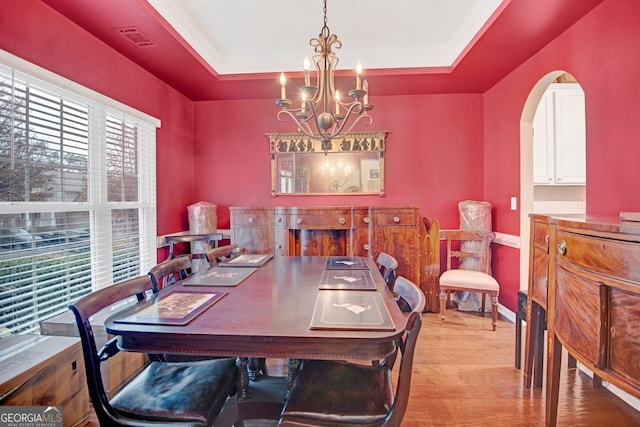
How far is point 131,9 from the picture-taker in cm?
215

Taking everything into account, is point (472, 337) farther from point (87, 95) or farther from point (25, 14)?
point (25, 14)

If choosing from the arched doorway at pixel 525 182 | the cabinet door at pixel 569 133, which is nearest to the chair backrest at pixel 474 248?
the arched doorway at pixel 525 182

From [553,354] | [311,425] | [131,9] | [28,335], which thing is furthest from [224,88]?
[553,354]

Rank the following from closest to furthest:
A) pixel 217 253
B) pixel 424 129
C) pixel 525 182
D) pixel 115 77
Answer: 1. pixel 217 253
2. pixel 115 77
3. pixel 525 182
4. pixel 424 129

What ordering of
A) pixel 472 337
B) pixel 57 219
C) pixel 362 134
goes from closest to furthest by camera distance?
pixel 57 219
pixel 472 337
pixel 362 134

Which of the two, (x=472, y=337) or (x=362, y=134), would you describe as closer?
(x=472, y=337)

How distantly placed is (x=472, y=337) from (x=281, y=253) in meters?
2.06

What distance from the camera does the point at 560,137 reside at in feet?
10.9

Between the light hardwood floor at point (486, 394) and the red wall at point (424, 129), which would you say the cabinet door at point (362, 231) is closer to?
the red wall at point (424, 129)

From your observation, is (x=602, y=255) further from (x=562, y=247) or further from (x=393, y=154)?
(x=393, y=154)

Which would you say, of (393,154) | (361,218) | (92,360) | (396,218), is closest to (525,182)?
(396,218)

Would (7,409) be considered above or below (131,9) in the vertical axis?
below

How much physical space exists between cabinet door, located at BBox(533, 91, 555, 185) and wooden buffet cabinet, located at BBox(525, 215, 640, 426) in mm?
2149

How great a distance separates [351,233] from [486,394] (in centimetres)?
189
